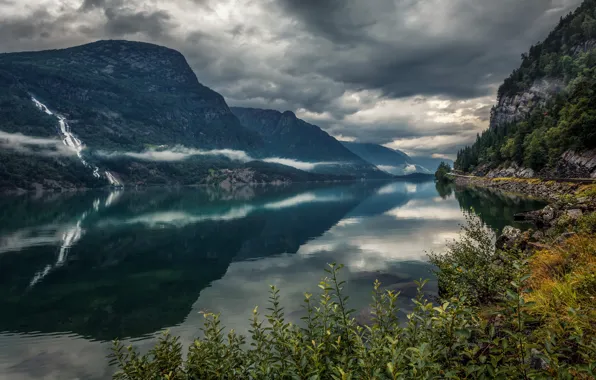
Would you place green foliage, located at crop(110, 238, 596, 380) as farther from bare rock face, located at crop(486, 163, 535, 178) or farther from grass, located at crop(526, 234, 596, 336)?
bare rock face, located at crop(486, 163, 535, 178)

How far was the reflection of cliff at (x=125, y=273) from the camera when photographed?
2322 centimetres

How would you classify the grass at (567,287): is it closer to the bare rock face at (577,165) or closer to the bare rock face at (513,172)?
the bare rock face at (577,165)

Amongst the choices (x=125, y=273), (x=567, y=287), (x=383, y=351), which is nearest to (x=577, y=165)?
(x=567, y=287)

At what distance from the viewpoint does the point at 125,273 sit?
35.5 meters

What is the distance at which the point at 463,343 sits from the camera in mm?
5496

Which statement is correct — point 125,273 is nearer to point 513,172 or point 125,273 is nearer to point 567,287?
point 567,287

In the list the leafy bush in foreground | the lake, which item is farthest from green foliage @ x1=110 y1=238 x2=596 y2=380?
the lake

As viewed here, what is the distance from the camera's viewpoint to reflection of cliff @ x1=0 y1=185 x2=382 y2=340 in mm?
23219

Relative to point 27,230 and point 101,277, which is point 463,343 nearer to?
point 101,277

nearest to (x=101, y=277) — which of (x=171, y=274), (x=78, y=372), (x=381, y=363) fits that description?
(x=171, y=274)

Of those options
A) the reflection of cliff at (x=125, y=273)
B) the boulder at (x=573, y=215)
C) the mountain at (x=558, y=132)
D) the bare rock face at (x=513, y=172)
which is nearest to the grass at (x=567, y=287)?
the boulder at (x=573, y=215)

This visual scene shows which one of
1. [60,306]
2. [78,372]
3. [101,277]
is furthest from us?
[101,277]

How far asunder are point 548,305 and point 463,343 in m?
4.25

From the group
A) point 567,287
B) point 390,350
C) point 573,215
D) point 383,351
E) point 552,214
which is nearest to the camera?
point 390,350
